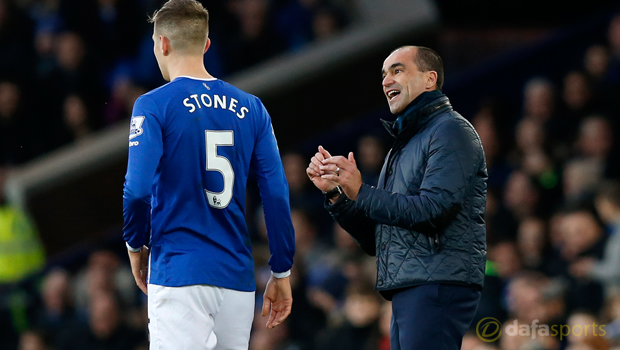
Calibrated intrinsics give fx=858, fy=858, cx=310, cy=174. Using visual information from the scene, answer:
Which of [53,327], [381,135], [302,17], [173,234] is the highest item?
[302,17]

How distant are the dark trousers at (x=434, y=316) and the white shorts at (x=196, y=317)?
693mm

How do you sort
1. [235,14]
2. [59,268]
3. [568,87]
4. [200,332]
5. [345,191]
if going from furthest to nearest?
[235,14] → [59,268] → [568,87] → [345,191] → [200,332]

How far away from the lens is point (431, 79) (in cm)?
385

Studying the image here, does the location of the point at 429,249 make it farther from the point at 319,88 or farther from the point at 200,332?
the point at 319,88

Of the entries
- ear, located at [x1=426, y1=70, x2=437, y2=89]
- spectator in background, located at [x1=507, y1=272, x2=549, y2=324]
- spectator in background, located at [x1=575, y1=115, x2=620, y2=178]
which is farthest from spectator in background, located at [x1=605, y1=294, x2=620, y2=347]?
ear, located at [x1=426, y1=70, x2=437, y2=89]

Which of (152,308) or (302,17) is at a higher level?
(302,17)

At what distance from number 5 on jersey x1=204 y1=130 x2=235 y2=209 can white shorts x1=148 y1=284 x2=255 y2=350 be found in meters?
0.36

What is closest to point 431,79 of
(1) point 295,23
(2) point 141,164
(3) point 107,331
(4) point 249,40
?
(2) point 141,164

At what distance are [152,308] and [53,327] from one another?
619 cm

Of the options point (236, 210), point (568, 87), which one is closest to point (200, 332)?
point (236, 210)

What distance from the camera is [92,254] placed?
962 centimetres

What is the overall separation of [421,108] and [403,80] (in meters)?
0.16

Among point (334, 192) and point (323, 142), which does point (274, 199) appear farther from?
point (323, 142)

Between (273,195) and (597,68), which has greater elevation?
(273,195)
